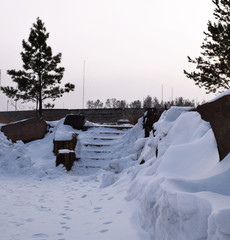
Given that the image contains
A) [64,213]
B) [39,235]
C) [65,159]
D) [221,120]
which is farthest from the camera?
[65,159]

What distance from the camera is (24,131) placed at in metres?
10.5

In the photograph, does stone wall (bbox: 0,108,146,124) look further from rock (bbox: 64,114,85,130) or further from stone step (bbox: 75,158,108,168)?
stone step (bbox: 75,158,108,168)

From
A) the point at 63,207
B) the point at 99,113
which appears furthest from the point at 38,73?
the point at 63,207

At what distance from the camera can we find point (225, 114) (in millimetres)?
2898

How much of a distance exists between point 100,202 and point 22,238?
1771mm

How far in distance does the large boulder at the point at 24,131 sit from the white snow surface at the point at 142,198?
9.61 ft

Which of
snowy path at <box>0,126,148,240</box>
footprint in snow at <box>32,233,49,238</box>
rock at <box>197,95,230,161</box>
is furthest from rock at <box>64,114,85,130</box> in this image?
rock at <box>197,95,230,161</box>

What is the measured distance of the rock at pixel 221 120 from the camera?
2.89 m

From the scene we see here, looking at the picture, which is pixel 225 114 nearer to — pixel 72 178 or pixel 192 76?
pixel 72 178

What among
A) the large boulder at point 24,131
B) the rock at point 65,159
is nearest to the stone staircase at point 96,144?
the rock at point 65,159

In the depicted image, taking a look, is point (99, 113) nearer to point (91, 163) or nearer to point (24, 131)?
point (24, 131)

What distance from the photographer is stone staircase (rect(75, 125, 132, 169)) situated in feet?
28.6

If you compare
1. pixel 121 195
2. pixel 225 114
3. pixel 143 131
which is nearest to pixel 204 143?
pixel 225 114

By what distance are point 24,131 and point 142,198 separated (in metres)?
7.72
